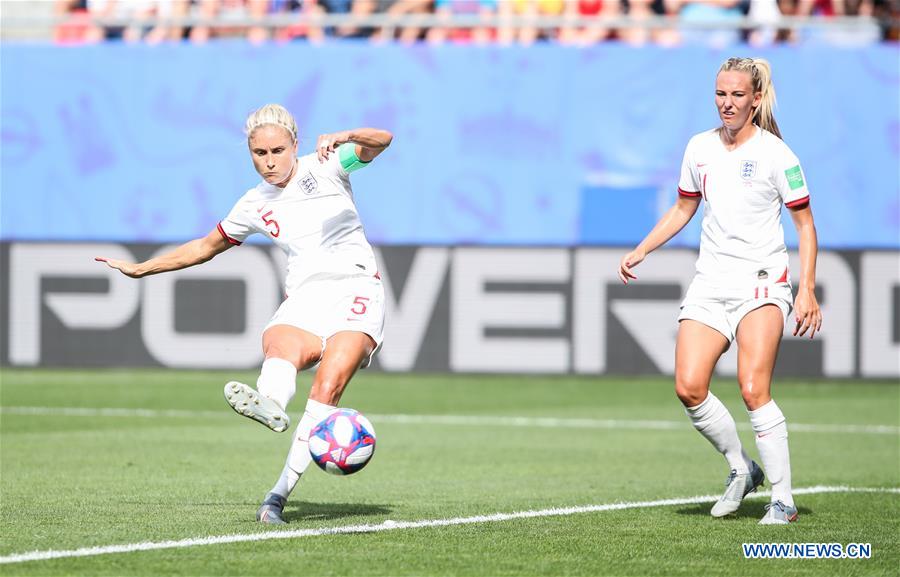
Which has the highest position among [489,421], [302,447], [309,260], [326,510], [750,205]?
[750,205]

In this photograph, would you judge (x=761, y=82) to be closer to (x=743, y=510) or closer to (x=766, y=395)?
(x=766, y=395)

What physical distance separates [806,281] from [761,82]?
1.17 m

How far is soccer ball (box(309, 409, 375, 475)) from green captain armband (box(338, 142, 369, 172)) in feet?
5.06

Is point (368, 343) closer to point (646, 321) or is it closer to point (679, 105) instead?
point (646, 321)

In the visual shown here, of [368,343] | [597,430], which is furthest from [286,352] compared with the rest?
[597,430]

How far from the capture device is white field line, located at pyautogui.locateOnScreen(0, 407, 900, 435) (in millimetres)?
15398

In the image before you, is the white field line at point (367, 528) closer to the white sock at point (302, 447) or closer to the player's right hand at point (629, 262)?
the white sock at point (302, 447)

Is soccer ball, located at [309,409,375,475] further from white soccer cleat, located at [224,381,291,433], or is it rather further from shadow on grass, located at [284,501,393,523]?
shadow on grass, located at [284,501,393,523]

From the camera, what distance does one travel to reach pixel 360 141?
329 inches

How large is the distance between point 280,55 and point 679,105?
240 inches

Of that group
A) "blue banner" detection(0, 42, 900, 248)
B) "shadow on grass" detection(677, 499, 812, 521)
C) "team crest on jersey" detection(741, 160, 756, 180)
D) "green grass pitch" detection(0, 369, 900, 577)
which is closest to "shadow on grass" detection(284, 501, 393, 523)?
"green grass pitch" detection(0, 369, 900, 577)

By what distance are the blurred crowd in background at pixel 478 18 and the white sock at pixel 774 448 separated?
556 inches

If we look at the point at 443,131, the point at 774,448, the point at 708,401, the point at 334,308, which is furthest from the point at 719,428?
the point at 443,131

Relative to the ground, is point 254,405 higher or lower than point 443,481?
higher
